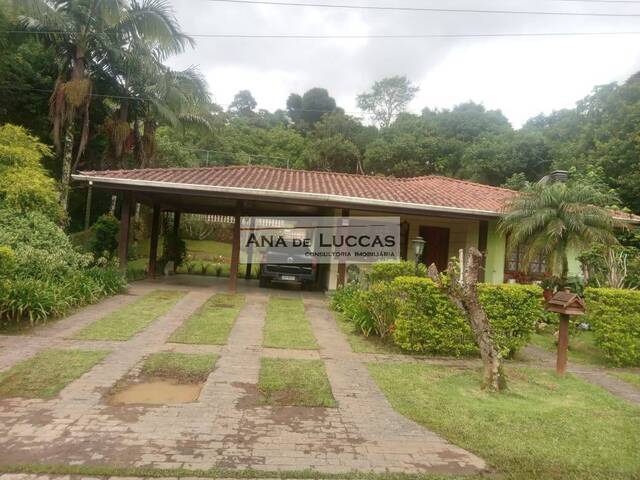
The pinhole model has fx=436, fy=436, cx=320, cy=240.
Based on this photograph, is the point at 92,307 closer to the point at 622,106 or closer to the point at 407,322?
the point at 407,322

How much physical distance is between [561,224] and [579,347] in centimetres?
276

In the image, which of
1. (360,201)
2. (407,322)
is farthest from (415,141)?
(407,322)

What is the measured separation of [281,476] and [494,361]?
2926mm

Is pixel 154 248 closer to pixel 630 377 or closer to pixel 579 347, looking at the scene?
pixel 579 347

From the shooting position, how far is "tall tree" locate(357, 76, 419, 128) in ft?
121

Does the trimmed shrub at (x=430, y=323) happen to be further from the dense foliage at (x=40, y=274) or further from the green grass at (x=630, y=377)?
the dense foliage at (x=40, y=274)

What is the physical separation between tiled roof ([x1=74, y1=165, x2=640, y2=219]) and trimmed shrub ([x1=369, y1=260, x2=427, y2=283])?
2.42 m

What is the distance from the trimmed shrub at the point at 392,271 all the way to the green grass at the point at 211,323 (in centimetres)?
281

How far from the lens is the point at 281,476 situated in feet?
9.45

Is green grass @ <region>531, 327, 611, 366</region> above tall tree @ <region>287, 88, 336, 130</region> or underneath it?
underneath

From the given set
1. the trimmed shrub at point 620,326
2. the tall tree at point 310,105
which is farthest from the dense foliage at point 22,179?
the tall tree at point 310,105

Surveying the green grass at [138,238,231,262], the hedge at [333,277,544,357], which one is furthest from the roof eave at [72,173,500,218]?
the green grass at [138,238,231,262]

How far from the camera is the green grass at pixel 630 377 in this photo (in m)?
5.60

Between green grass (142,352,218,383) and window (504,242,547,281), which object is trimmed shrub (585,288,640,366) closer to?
window (504,242,547,281)
